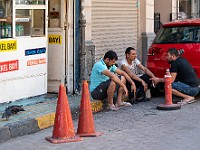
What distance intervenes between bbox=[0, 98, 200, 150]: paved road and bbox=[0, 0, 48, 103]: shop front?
1.44 m

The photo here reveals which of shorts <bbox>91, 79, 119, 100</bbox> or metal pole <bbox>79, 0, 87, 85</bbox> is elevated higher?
metal pole <bbox>79, 0, 87, 85</bbox>

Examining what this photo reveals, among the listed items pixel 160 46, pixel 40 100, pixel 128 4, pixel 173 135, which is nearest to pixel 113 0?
pixel 128 4

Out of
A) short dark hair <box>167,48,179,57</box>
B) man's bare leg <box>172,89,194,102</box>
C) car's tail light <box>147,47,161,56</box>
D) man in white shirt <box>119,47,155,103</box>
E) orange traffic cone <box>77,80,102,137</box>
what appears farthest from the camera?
car's tail light <box>147,47,161,56</box>

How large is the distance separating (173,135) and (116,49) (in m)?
5.65

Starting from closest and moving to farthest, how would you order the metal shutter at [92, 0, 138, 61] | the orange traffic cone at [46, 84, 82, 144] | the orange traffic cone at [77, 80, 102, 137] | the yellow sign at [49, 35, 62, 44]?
1. the orange traffic cone at [46, 84, 82, 144]
2. the orange traffic cone at [77, 80, 102, 137]
3. the yellow sign at [49, 35, 62, 44]
4. the metal shutter at [92, 0, 138, 61]

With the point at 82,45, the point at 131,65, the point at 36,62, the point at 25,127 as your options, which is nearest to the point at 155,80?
the point at 131,65

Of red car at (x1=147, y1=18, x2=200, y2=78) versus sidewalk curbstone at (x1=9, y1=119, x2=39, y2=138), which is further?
red car at (x1=147, y1=18, x2=200, y2=78)

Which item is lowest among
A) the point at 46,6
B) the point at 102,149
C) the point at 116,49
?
the point at 102,149

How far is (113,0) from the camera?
1300 centimetres

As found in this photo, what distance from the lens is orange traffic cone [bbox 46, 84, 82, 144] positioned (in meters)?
7.39

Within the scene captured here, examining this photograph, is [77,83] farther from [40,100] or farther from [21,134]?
[21,134]

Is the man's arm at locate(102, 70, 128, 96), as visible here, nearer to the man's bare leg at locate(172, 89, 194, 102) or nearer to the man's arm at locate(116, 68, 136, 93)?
the man's arm at locate(116, 68, 136, 93)

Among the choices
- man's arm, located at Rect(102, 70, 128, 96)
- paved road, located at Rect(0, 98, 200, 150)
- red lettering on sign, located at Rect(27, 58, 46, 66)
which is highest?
red lettering on sign, located at Rect(27, 58, 46, 66)

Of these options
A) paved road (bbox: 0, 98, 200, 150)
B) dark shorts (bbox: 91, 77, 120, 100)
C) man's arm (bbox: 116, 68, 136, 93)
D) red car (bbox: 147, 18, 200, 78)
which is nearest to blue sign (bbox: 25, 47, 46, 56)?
dark shorts (bbox: 91, 77, 120, 100)
